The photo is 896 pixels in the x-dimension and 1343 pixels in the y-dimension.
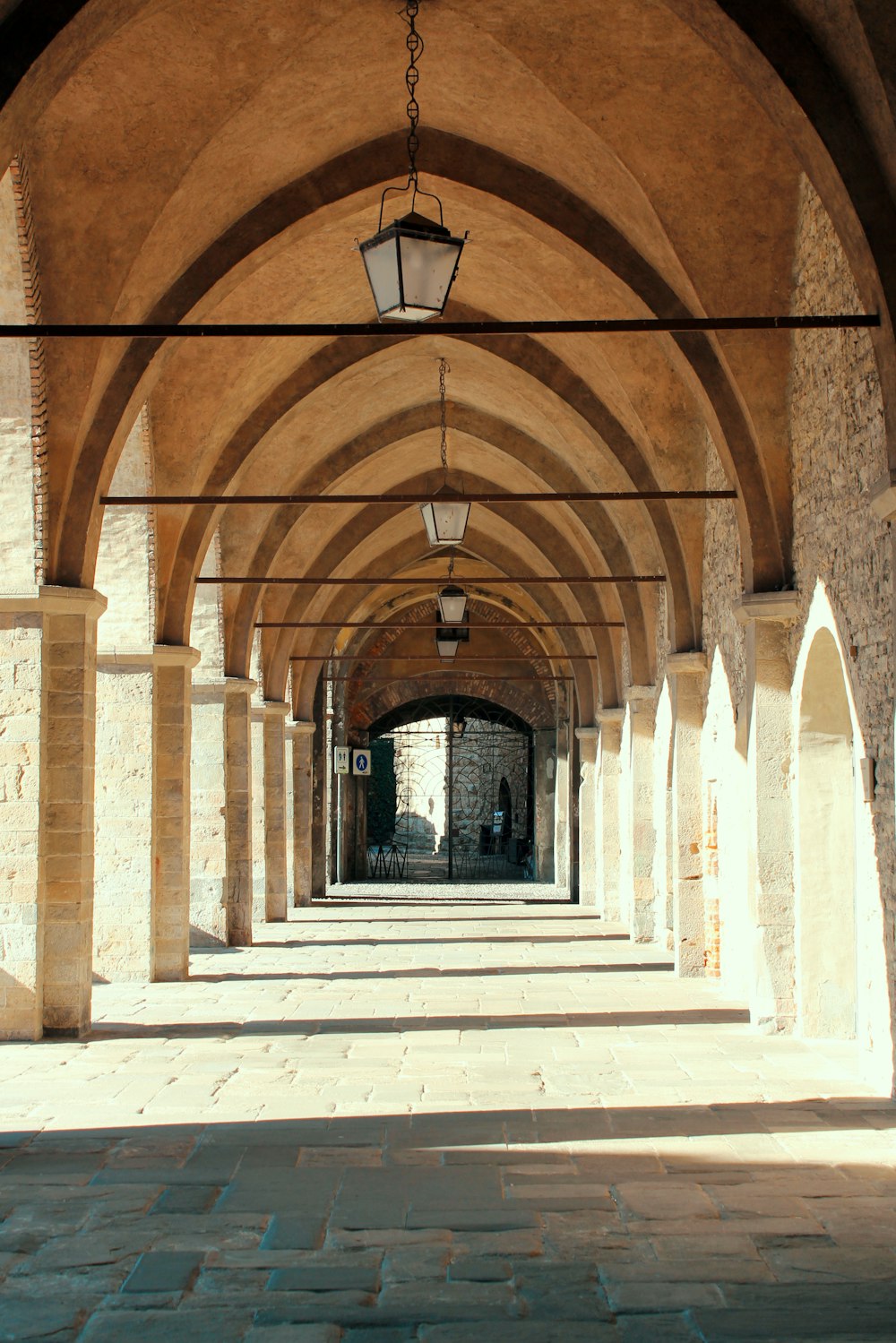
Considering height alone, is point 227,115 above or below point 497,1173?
above

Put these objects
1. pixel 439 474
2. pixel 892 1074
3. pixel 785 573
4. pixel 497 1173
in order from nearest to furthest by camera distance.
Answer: pixel 497 1173, pixel 892 1074, pixel 785 573, pixel 439 474

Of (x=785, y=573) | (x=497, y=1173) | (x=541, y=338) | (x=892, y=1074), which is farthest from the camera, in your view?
(x=541, y=338)

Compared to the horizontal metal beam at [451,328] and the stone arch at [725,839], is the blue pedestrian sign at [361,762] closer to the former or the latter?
the stone arch at [725,839]

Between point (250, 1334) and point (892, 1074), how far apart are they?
3815 mm

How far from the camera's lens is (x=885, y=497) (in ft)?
20.1

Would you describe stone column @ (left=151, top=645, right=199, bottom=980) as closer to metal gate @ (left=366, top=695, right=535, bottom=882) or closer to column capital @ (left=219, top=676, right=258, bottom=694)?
column capital @ (left=219, top=676, right=258, bottom=694)

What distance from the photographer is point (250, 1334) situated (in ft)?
11.9

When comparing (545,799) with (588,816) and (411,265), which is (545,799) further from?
(411,265)

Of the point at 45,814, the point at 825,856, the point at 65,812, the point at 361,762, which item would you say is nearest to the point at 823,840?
the point at 825,856

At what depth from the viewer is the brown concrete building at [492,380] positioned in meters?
6.82

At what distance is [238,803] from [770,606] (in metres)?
7.48

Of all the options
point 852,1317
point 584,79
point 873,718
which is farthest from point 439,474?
point 852,1317

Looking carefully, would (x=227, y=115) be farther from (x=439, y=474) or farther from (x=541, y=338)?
(x=439, y=474)

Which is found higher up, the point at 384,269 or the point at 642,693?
the point at 384,269
